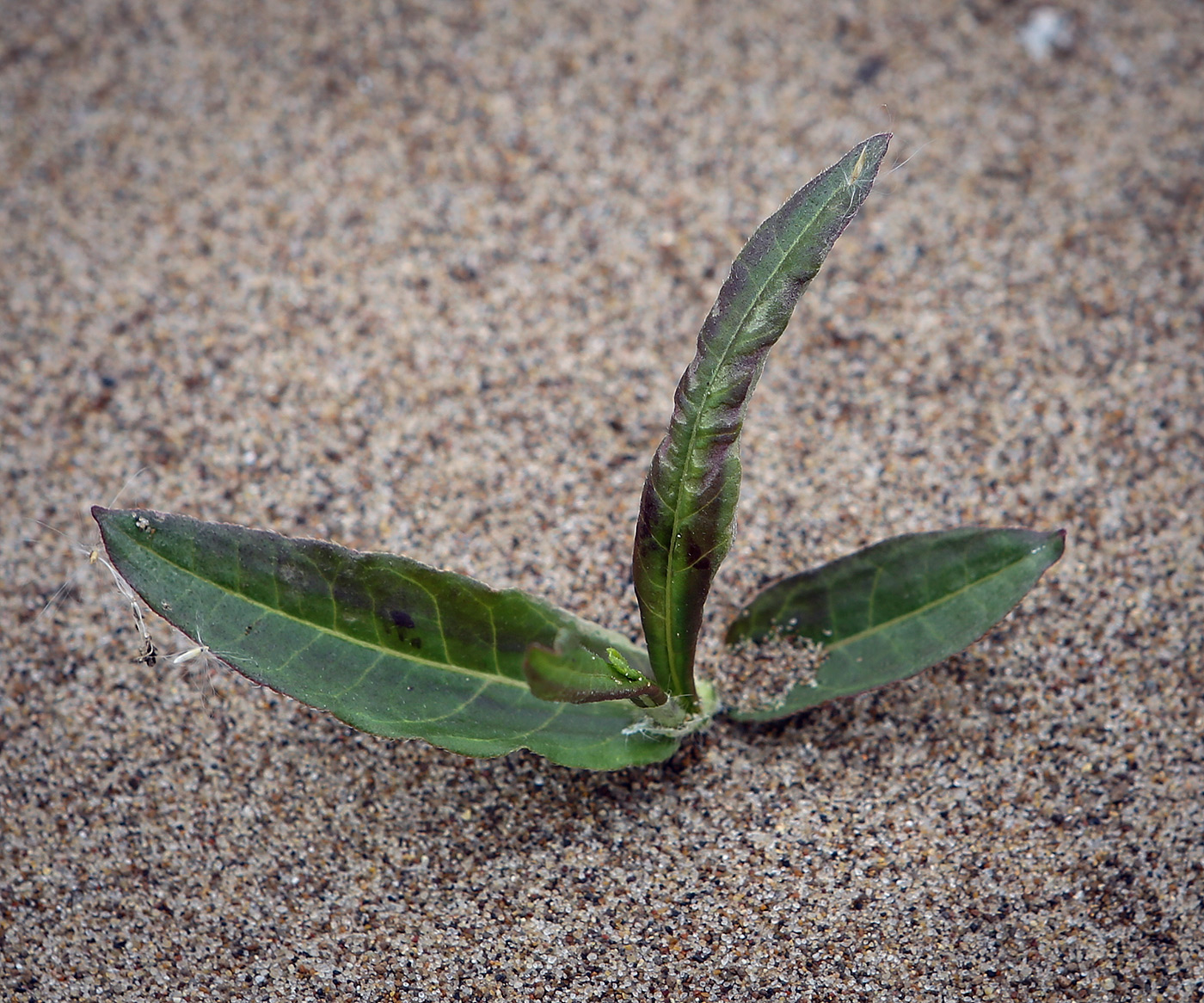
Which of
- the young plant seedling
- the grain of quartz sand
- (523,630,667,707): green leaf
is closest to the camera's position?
(523,630,667,707): green leaf

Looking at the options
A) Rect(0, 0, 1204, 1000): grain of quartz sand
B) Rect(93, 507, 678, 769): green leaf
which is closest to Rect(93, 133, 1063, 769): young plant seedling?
Rect(93, 507, 678, 769): green leaf

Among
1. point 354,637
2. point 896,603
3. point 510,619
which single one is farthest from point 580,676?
point 896,603

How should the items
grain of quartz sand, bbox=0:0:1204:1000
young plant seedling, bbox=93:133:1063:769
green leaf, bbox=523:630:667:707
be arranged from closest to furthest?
green leaf, bbox=523:630:667:707 < young plant seedling, bbox=93:133:1063:769 < grain of quartz sand, bbox=0:0:1204:1000

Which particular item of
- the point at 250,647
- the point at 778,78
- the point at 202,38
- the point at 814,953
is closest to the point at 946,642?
the point at 814,953

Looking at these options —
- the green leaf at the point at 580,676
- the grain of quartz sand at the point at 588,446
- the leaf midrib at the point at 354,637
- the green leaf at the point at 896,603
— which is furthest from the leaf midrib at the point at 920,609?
the leaf midrib at the point at 354,637

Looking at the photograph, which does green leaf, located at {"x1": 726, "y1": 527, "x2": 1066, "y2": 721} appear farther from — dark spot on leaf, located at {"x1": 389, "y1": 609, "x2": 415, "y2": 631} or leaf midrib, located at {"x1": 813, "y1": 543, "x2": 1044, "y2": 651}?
dark spot on leaf, located at {"x1": 389, "y1": 609, "x2": 415, "y2": 631}

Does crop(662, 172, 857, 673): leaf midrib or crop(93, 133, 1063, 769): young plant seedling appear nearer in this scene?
Result: crop(662, 172, 857, 673): leaf midrib

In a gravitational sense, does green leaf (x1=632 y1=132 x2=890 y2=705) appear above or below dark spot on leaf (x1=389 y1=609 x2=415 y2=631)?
above
